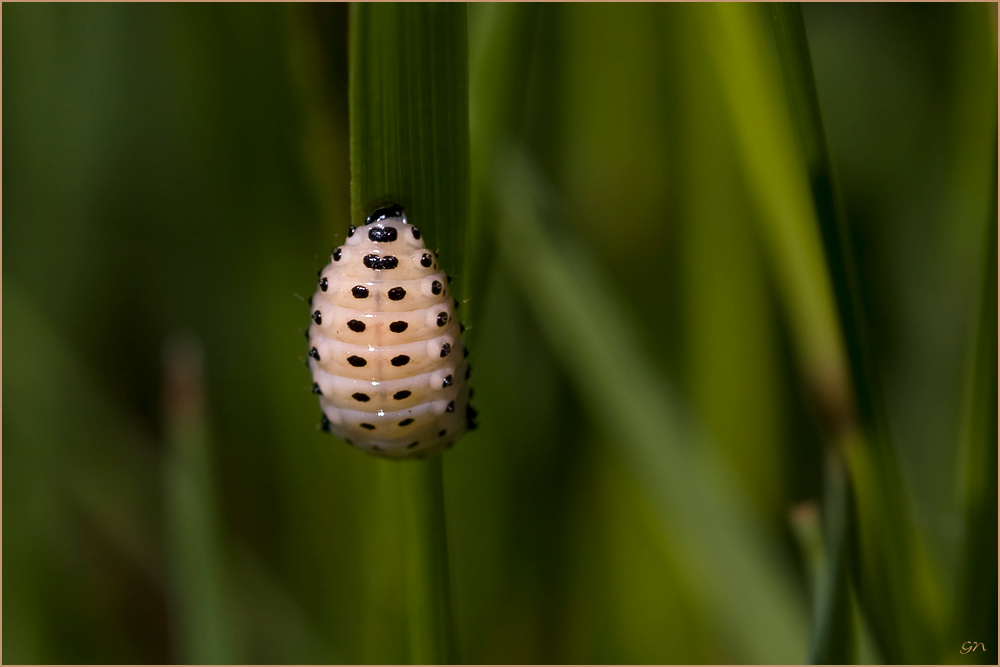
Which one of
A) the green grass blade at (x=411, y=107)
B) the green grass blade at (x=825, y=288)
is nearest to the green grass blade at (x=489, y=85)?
the green grass blade at (x=411, y=107)

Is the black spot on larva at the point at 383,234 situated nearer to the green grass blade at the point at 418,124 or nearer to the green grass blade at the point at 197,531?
the green grass blade at the point at 418,124

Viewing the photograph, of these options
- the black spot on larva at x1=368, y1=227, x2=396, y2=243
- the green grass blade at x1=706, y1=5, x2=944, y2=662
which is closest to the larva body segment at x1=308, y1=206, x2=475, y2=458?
the black spot on larva at x1=368, y1=227, x2=396, y2=243

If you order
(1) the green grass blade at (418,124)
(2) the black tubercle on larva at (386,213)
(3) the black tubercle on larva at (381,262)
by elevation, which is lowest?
(3) the black tubercle on larva at (381,262)

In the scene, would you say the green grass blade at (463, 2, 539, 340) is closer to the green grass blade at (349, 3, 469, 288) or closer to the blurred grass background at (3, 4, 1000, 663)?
the green grass blade at (349, 3, 469, 288)

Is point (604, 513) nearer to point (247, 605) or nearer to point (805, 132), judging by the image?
point (247, 605)

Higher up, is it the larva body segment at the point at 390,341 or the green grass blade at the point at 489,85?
the green grass blade at the point at 489,85

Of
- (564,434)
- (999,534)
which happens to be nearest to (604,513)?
(564,434)
